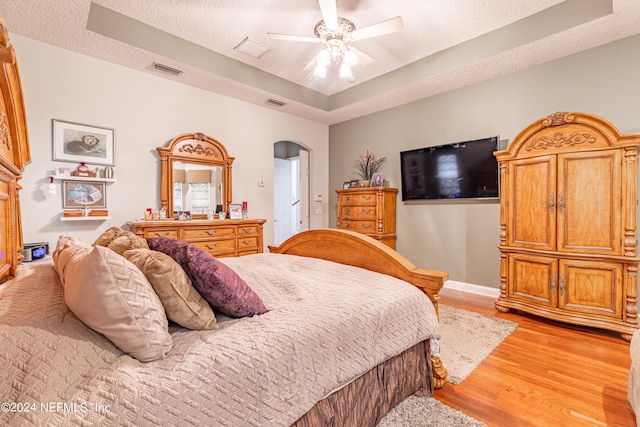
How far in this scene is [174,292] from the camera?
42.4 inches

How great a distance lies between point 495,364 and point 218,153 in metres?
3.78

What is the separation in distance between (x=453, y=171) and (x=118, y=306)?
3959 mm

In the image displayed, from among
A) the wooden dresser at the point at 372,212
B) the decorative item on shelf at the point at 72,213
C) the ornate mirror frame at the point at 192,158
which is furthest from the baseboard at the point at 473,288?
the decorative item on shelf at the point at 72,213

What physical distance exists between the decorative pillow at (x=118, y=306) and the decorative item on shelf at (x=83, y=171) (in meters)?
2.76

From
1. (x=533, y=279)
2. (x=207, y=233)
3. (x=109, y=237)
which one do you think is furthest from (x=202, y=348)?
(x=533, y=279)

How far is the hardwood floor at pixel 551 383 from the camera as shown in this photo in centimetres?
158

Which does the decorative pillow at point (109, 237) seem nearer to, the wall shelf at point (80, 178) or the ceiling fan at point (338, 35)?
the wall shelf at point (80, 178)

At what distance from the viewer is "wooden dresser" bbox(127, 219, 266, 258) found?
318cm

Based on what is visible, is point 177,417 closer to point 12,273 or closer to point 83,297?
point 83,297

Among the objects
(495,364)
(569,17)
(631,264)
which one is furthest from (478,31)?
(495,364)

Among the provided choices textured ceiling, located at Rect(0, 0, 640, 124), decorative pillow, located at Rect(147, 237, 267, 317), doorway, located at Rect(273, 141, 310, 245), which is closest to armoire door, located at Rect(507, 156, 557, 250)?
textured ceiling, located at Rect(0, 0, 640, 124)

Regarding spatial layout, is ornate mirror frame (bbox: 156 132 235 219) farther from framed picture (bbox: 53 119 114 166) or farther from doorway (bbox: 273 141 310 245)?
doorway (bbox: 273 141 310 245)

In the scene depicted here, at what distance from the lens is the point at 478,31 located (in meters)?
3.11

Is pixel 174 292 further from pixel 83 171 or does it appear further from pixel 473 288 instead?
pixel 473 288
